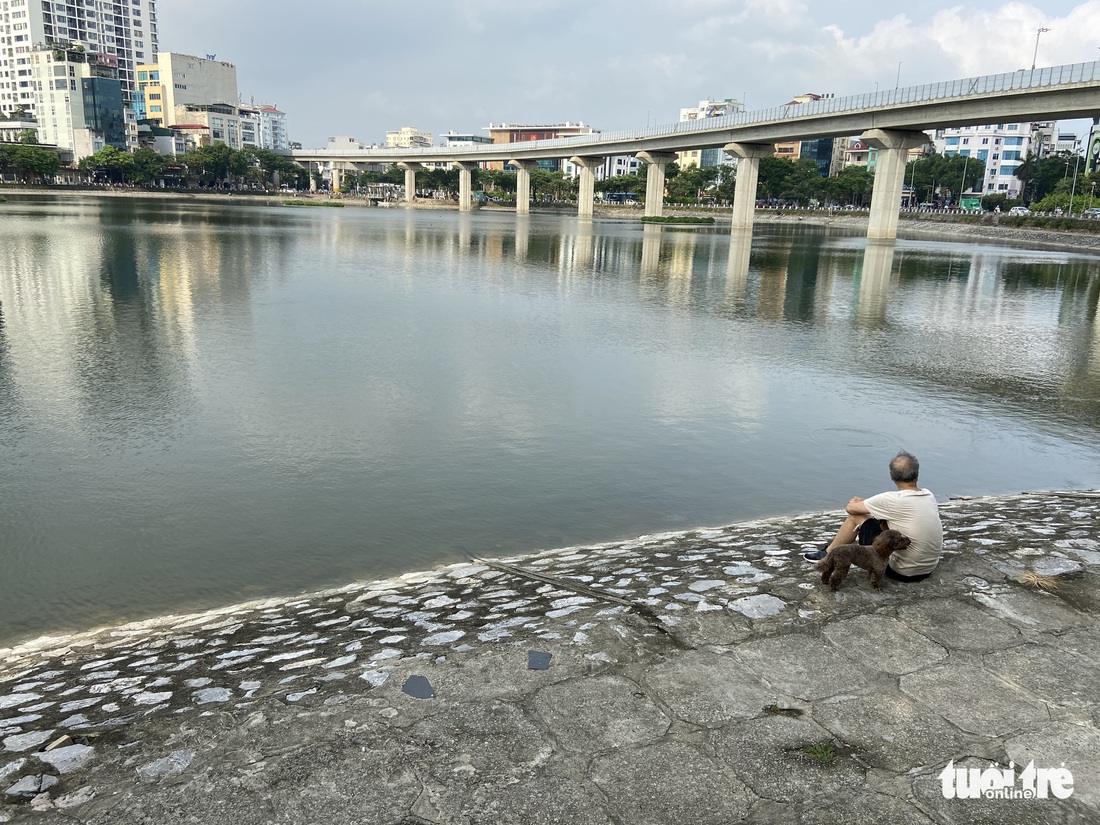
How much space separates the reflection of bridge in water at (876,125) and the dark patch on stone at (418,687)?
65.5m

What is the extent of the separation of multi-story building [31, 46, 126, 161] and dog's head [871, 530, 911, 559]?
20027 cm

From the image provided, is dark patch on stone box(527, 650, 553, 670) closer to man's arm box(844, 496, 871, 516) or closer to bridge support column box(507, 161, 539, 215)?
man's arm box(844, 496, 871, 516)

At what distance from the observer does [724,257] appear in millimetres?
50250

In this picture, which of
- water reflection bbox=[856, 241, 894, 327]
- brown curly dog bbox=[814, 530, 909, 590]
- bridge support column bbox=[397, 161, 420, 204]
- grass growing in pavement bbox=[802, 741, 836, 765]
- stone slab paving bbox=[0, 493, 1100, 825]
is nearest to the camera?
stone slab paving bbox=[0, 493, 1100, 825]

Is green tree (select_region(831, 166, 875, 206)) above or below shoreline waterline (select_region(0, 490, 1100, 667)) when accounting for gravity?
above

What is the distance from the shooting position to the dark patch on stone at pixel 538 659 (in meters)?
5.65

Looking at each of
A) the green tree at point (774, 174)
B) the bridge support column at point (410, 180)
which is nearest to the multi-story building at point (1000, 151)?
the green tree at point (774, 174)

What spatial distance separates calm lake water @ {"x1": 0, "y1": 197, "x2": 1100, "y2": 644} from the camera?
9219mm

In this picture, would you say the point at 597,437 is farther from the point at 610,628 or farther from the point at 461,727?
the point at 461,727

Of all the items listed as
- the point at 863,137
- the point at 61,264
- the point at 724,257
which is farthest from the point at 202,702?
the point at 863,137

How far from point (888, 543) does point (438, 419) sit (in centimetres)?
844

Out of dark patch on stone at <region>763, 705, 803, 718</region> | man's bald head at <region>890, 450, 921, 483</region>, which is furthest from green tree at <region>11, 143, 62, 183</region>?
dark patch on stone at <region>763, 705, 803, 718</region>

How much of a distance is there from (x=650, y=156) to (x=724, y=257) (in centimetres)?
6484

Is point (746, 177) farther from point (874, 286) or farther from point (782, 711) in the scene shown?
point (782, 711)
